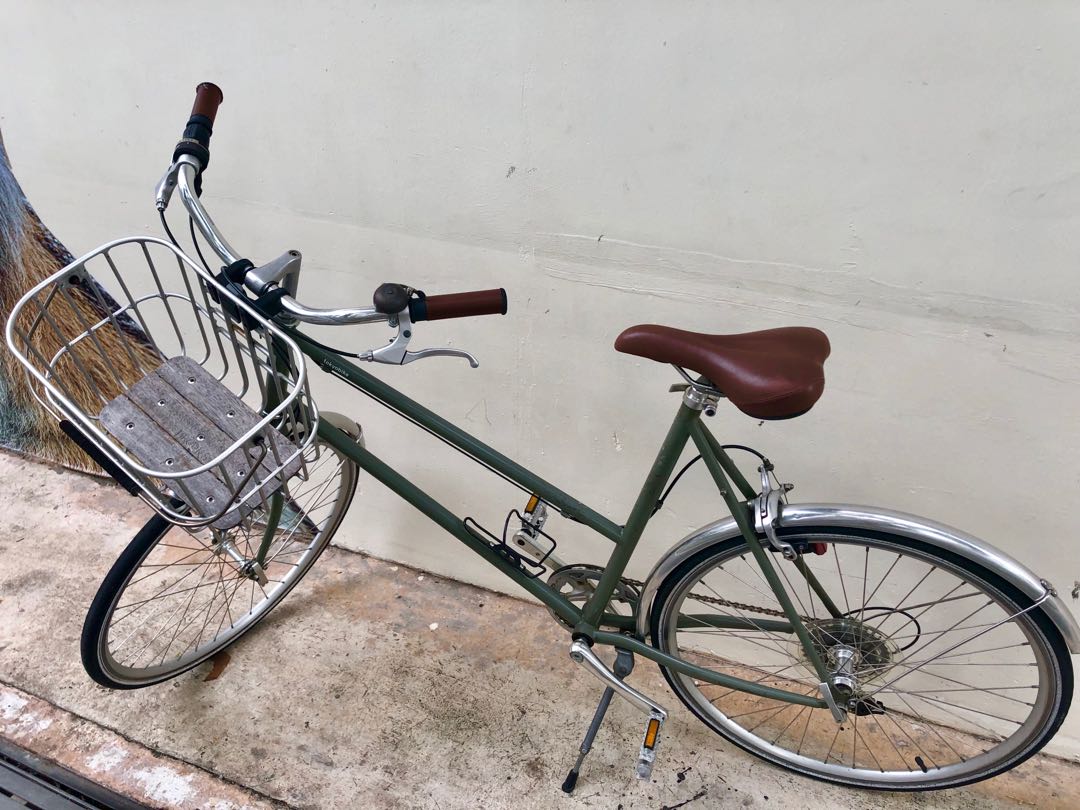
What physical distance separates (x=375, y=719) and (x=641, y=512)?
3.23ft

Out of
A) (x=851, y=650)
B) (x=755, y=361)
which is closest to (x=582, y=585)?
(x=851, y=650)

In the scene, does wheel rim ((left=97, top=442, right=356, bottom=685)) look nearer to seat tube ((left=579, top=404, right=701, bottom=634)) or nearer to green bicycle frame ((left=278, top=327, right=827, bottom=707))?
green bicycle frame ((left=278, top=327, right=827, bottom=707))

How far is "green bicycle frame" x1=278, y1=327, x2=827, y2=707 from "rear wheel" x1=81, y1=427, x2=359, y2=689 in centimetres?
37

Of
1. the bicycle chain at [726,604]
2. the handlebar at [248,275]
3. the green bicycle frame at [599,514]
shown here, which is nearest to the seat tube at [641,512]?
the green bicycle frame at [599,514]

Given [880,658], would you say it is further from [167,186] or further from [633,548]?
[167,186]

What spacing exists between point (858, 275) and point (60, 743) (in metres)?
2.23

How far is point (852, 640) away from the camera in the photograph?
149cm

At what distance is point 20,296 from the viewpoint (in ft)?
7.61

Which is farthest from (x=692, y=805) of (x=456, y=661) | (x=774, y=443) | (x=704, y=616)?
(x=774, y=443)

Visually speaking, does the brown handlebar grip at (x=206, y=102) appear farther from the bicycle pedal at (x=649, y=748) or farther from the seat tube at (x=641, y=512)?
the bicycle pedal at (x=649, y=748)

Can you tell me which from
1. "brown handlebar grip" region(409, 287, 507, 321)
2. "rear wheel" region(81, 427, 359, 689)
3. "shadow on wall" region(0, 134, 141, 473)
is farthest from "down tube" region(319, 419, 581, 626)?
"shadow on wall" region(0, 134, 141, 473)

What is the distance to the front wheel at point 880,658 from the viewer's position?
1.39 metres

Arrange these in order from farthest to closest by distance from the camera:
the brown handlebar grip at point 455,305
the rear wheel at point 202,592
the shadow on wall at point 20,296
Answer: the shadow on wall at point 20,296 < the rear wheel at point 202,592 < the brown handlebar grip at point 455,305

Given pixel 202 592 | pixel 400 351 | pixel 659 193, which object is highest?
pixel 659 193
